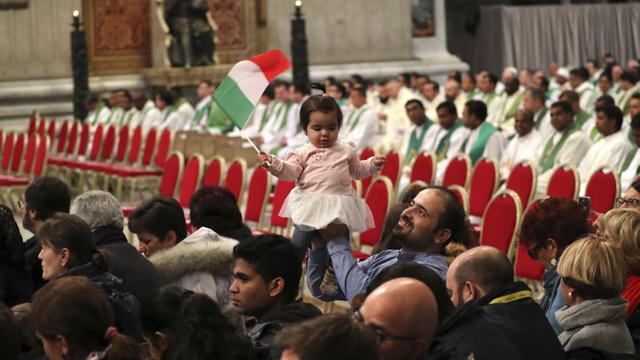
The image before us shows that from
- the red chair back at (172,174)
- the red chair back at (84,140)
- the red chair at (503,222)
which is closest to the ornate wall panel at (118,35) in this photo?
the red chair back at (84,140)

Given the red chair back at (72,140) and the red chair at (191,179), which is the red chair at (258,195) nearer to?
the red chair at (191,179)

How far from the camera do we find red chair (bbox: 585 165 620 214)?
728cm

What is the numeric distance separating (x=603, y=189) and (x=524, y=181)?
0.64 meters

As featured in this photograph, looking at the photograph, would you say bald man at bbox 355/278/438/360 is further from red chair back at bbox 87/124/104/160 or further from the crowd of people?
red chair back at bbox 87/124/104/160

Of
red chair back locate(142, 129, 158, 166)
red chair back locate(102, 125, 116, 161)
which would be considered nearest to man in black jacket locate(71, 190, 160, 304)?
red chair back locate(142, 129, 158, 166)

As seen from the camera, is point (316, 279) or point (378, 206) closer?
point (316, 279)

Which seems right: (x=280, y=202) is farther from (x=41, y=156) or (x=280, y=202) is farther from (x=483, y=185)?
(x=41, y=156)

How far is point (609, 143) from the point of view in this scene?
366 inches

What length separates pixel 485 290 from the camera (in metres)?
3.78

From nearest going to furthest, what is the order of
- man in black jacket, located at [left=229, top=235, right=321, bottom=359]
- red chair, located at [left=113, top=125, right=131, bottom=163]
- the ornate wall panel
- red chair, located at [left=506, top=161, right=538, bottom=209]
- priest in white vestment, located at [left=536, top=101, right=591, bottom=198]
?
man in black jacket, located at [left=229, top=235, right=321, bottom=359] → red chair, located at [left=506, top=161, right=538, bottom=209] → priest in white vestment, located at [left=536, top=101, right=591, bottom=198] → red chair, located at [left=113, top=125, right=131, bottom=163] → the ornate wall panel

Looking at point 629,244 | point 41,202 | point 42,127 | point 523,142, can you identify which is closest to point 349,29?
point 42,127

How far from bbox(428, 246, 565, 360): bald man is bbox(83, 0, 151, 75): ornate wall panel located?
1756 cm

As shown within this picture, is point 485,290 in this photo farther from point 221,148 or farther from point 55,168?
point 55,168

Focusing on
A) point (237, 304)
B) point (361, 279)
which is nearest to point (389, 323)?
point (237, 304)
